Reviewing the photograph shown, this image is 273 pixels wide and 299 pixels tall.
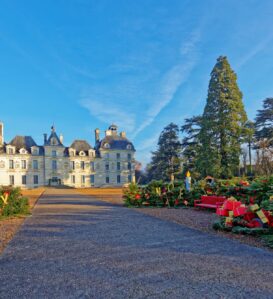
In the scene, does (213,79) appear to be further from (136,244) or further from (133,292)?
(133,292)

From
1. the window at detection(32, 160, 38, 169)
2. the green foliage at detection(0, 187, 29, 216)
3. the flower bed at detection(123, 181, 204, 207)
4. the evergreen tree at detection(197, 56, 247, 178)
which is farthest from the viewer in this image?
the window at detection(32, 160, 38, 169)

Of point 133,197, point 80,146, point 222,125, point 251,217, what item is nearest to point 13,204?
point 133,197

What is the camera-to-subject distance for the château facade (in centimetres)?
4522

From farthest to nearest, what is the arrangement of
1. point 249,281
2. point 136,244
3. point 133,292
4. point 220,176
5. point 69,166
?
point 69,166 → point 220,176 → point 136,244 → point 249,281 → point 133,292

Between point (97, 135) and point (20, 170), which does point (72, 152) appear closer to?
point (97, 135)

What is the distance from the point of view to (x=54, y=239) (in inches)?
213

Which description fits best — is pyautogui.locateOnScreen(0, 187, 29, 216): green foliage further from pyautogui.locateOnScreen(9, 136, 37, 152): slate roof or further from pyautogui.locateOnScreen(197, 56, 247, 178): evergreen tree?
pyautogui.locateOnScreen(9, 136, 37, 152): slate roof

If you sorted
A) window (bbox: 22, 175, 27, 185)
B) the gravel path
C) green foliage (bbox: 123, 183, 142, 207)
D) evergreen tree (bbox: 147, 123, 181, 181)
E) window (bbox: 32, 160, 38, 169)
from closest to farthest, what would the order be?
the gravel path, green foliage (bbox: 123, 183, 142, 207), evergreen tree (bbox: 147, 123, 181, 181), window (bbox: 22, 175, 27, 185), window (bbox: 32, 160, 38, 169)

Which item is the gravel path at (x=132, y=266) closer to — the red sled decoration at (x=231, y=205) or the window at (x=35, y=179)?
the red sled decoration at (x=231, y=205)

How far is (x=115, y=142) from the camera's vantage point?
50.9 meters

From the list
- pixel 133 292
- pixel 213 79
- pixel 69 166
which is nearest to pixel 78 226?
pixel 133 292

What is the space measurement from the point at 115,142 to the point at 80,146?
6700 millimetres

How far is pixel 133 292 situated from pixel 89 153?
1866 inches

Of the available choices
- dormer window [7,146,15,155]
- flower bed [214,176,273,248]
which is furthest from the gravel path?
dormer window [7,146,15,155]
